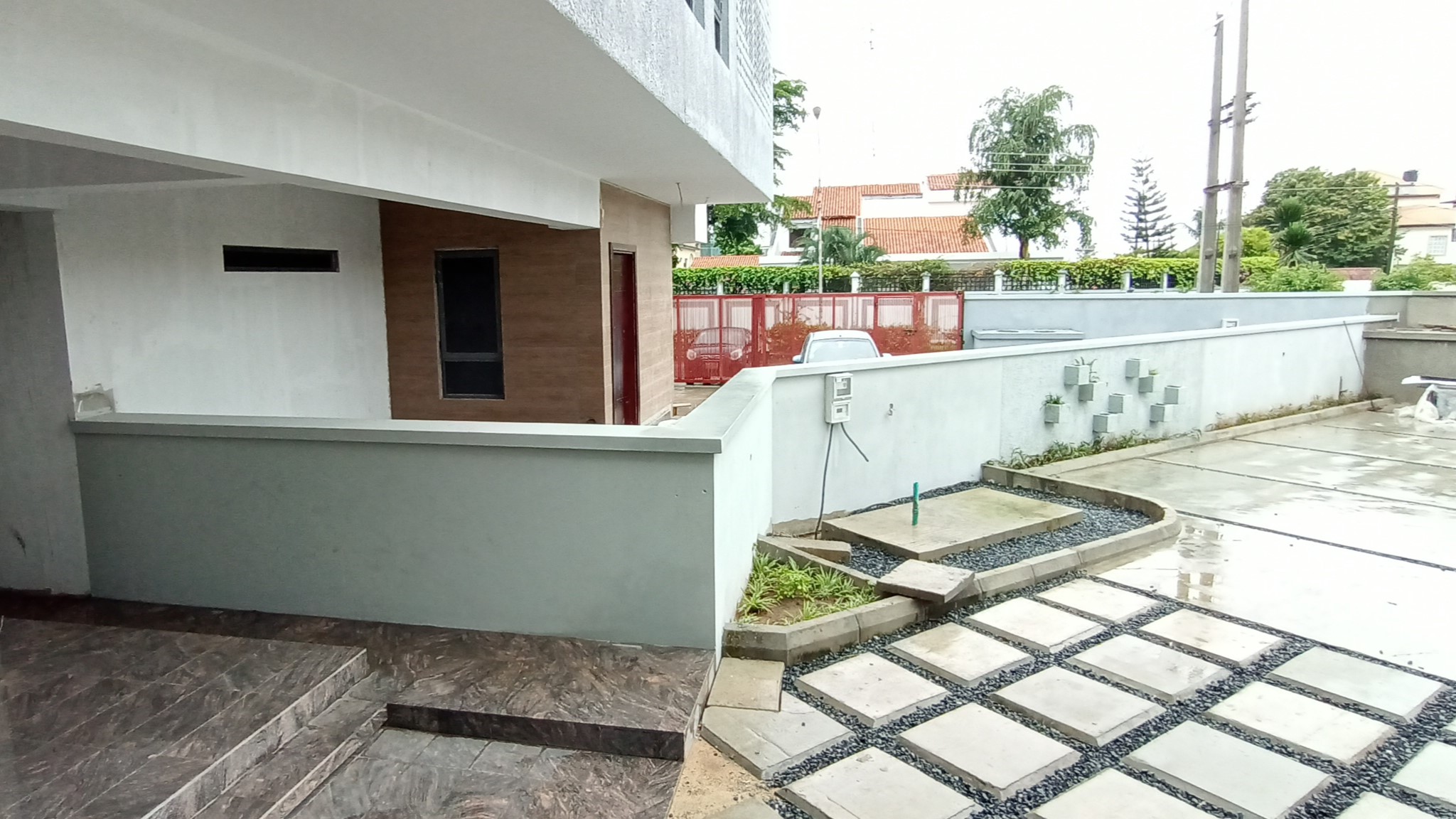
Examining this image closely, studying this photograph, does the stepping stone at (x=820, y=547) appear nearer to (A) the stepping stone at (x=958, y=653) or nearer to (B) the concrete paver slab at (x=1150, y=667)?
(A) the stepping stone at (x=958, y=653)

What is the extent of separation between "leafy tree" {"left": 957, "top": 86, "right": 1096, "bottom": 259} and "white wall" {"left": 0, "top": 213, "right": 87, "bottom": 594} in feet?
132

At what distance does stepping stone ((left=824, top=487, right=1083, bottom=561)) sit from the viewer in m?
5.89

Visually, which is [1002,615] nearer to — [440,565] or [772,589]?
[772,589]

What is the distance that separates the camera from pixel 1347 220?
50188mm

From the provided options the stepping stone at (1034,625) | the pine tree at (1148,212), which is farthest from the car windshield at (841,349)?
the pine tree at (1148,212)

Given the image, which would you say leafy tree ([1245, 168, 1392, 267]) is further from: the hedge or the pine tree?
the hedge

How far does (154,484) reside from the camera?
4.52m

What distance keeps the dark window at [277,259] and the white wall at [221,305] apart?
2.2 inches

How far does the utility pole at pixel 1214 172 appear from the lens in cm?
1827

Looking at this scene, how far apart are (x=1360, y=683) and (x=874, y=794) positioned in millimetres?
2683

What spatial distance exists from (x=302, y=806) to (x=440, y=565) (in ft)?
4.49

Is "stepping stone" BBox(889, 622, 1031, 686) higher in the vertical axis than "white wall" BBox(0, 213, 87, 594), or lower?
lower

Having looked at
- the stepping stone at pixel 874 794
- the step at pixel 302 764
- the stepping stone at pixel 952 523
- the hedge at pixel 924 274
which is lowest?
the stepping stone at pixel 874 794

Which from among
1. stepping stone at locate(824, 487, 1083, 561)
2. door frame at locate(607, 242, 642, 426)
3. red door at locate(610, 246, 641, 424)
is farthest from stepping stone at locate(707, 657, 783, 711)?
door frame at locate(607, 242, 642, 426)
